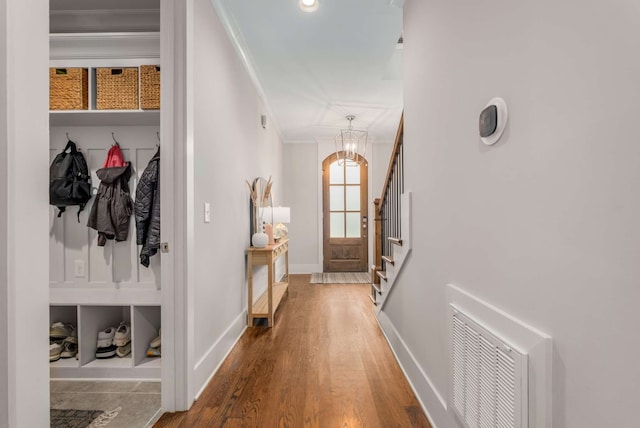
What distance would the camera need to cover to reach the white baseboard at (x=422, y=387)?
1524 millimetres

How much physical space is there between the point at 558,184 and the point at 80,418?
236 centimetres

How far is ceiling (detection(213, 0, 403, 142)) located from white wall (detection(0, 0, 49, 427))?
1.84 meters

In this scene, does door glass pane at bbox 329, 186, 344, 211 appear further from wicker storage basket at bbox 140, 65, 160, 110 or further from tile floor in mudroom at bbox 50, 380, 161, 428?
tile floor in mudroom at bbox 50, 380, 161, 428

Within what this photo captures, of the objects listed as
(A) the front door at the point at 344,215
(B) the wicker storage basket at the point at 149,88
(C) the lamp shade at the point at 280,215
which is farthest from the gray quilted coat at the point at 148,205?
(A) the front door at the point at 344,215

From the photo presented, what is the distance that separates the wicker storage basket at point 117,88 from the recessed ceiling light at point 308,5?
1.20 m

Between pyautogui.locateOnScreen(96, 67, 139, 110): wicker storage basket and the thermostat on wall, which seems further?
pyautogui.locateOnScreen(96, 67, 139, 110): wicker storage basket

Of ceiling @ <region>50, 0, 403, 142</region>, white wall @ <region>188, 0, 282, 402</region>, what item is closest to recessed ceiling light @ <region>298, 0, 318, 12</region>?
ceiling @ <region>50, 0, 403, 142</region>

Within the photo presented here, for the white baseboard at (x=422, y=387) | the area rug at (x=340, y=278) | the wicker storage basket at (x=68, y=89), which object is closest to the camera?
the white baseboard at (x=422, y=387)

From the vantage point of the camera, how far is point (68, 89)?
2.12 metres

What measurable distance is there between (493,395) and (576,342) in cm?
39

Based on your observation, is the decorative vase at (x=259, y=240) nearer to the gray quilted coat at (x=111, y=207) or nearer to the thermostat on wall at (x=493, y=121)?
the gray quilted coat at (x=111, y=207)

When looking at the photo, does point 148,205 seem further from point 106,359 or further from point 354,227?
point 354,227

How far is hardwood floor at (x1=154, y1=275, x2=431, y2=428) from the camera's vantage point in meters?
1.72

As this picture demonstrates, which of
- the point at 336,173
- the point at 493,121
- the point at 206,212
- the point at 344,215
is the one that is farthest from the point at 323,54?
the point at 344,215
